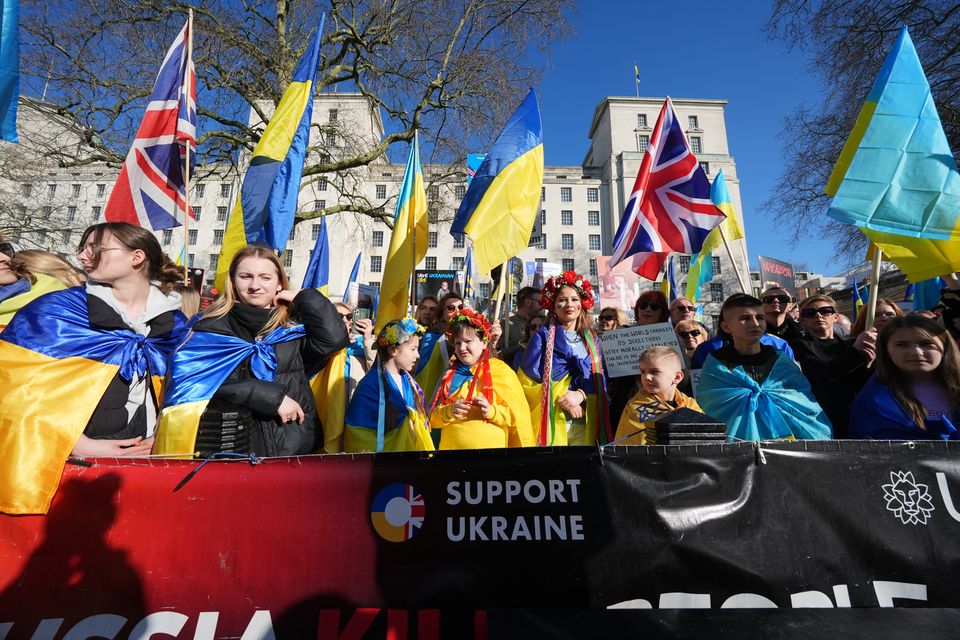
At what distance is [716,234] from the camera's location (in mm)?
7773

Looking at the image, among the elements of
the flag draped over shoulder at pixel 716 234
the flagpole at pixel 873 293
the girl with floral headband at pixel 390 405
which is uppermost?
the flag draped over shoulder at pixel 716 234

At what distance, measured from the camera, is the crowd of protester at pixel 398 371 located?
2.41m

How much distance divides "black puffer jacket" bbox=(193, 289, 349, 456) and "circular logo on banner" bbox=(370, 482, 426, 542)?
0.83 metres

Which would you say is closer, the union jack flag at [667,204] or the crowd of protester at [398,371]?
the crowd of protester at [398,371]

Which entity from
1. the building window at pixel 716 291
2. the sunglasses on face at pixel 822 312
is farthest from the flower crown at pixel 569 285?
the building window at pixel 716 291

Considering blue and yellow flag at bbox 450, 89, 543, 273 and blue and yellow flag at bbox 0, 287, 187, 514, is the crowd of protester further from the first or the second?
blue and yellow flag at bbox 450, 89, 543, 273

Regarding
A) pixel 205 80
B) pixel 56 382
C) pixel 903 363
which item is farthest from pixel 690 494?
pixel 205 80

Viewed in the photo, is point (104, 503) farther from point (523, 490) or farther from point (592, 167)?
point (592, 167)

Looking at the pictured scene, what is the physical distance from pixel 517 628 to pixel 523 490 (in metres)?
0.71

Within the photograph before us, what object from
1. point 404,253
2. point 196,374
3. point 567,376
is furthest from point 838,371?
point 196,374

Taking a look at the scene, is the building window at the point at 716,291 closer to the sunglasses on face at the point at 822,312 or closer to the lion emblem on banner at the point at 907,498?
the sunglasses on face at the point at 822,312

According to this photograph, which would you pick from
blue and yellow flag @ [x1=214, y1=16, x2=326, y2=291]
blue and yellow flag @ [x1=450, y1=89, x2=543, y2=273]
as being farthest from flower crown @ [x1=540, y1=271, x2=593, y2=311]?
blue and yellow flag @ [x1=214, y1=16, x2=326, y2=291]

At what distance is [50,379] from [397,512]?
1659 millimetres

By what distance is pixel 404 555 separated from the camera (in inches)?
75.5
